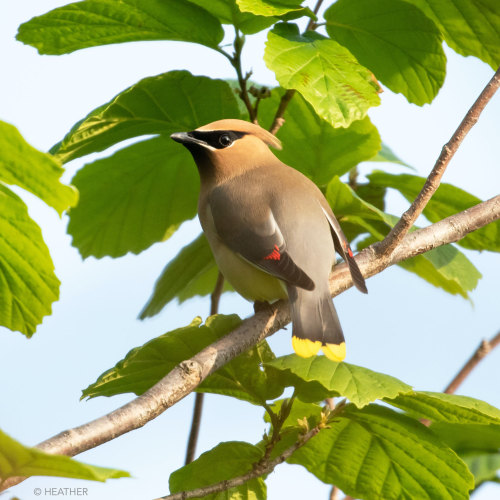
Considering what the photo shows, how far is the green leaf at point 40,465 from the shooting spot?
1.21 m

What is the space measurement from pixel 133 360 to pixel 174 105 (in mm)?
1038

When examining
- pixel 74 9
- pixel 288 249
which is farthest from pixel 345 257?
pixel 74 9

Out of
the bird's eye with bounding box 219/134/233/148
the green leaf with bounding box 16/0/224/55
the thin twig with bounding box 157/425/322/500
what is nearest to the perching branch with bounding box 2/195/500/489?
the thin twig with bounding box 157/425/322/500

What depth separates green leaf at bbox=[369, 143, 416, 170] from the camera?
11.2ft

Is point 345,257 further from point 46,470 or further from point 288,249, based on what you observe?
point 46,470

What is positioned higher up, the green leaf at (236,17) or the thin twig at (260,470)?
the green leaf at (236,17)

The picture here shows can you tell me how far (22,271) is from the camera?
2.12m

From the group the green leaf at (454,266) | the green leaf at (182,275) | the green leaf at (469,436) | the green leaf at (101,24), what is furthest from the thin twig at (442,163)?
Result: the green leaf at (182,275)

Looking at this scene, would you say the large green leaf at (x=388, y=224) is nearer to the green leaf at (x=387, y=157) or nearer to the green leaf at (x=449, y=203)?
the green leaf at (x=449, y=203)

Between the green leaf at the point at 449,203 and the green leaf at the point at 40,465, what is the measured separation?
1.92m

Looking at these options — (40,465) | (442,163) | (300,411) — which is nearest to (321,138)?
(442,163)

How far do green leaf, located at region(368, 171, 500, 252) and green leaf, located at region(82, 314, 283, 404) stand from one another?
94 centimetres

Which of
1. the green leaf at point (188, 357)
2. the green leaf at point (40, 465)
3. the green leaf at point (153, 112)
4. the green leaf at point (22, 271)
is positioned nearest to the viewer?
the green leaf at point (40, 465)

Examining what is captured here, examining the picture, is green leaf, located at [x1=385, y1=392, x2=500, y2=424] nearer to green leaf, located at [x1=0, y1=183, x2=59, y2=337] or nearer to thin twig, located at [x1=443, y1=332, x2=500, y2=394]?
thin twig, located at [x1=443, y1=332, x2=500, y2=394]
